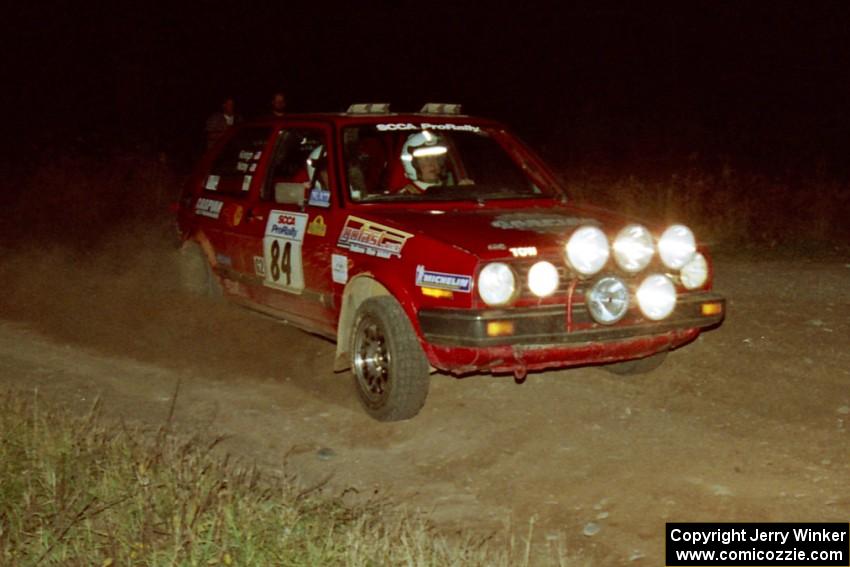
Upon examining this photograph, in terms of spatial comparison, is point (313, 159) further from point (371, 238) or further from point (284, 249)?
point (371, 238)

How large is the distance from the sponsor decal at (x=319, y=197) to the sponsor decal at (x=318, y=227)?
0.29 feet

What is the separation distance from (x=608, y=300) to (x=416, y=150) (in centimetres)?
209

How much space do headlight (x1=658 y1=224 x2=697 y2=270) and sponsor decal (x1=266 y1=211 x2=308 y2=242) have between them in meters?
2.14

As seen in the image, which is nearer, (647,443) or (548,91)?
(647,443)

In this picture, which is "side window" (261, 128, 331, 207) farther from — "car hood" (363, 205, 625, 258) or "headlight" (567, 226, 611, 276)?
"headlight" (567, 226, 611, 276)

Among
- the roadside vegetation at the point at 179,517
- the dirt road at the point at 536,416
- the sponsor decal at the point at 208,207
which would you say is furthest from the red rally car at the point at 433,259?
the roadside vegetation at the point at 179,517

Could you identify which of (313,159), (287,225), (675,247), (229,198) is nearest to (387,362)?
(287,225)

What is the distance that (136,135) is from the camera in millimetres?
25938

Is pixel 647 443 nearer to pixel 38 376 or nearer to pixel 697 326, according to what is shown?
pixel 697 326

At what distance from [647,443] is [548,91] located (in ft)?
87.2

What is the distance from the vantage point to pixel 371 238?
5992mm

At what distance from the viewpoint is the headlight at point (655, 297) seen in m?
5.59

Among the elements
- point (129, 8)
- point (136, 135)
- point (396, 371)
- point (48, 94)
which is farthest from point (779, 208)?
point (129, 8)

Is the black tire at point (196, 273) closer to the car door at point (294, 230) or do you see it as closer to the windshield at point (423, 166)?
the car door at point (294, 230)
